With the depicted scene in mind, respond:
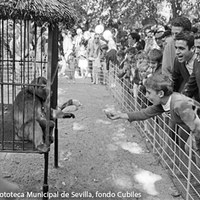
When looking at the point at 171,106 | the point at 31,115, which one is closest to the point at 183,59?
the point at 171,106

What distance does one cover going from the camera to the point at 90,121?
827 centimetres

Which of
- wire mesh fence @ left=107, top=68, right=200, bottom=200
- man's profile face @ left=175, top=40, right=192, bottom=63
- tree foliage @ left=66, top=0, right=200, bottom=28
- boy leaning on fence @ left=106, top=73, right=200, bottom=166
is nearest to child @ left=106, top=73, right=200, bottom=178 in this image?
boy leaning on fence @ left=106, top=73, right=200, bottom=166

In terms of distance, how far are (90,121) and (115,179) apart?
3.07 m

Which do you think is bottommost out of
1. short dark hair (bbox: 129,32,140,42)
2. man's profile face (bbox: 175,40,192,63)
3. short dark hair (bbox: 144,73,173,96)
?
short dark hair (bbox: 144,73,173,96)

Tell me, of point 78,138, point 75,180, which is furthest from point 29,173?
point 78,138

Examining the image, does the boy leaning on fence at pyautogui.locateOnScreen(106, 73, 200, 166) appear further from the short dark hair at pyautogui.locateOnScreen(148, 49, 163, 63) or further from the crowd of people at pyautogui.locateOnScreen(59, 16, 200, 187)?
the short dark hair at pyautogui.locateOnScreen(148, 49, 163, 63)

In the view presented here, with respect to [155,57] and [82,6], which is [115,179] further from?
[82,6]

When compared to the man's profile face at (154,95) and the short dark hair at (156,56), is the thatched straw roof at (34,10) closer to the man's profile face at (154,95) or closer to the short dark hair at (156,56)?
the man's profile face at (154,95)

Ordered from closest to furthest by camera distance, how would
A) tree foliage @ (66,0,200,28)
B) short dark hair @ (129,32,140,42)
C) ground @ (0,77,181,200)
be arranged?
ground @ (0,77,181,200) < short dark hair @ (129,32,140,42) < tree foliage @ (66,0,200,28)

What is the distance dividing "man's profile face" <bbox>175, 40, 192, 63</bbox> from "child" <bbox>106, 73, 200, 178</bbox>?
0.77 metres

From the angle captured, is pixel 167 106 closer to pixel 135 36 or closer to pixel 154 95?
pixel 154 95

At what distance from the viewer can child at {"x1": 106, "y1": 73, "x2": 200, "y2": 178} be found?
3.75 meters

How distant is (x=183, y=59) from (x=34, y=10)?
203 cm

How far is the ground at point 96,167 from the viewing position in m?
4.93
